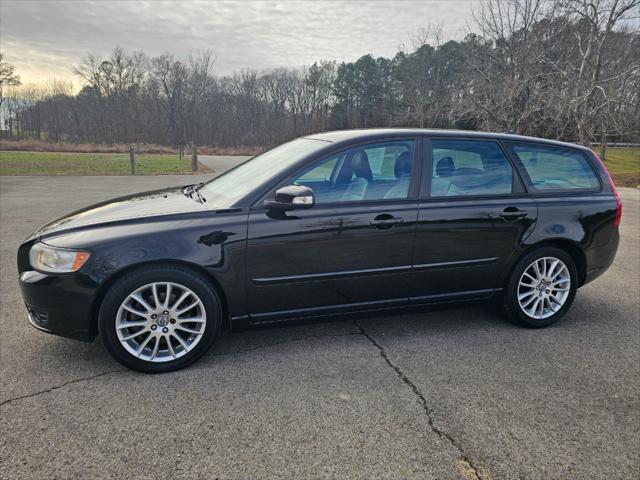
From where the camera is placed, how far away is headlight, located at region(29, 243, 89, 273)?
2.74m

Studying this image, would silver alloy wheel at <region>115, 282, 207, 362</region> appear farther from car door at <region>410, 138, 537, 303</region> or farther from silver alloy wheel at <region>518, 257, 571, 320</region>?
silver alloy wheel at <region>518, 257, 571, 320</region>

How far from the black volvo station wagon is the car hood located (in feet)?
0.07

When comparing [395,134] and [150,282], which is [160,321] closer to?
[150,282]

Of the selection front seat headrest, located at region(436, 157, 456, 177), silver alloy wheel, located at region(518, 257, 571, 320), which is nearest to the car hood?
front seat headrest, located at region(436, 157, 456, 177)

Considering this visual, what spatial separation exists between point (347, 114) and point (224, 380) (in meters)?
67.8

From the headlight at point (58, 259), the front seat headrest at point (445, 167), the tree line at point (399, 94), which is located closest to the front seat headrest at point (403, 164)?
the front seat headrest at point (445, 167)

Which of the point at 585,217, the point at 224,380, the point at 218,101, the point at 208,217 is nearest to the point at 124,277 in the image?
the point at 208,217

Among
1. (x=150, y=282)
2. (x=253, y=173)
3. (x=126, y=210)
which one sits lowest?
(x=150, y=282)

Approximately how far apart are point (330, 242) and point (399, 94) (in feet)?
188

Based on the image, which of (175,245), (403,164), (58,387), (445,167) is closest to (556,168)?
(445,167)

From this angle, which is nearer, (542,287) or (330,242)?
(330,242)

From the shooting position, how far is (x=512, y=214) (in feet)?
11.9

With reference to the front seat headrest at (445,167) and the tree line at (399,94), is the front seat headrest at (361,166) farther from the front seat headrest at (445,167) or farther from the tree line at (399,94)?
the tree line at (399,94)

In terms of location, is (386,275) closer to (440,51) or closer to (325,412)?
(325,412)
